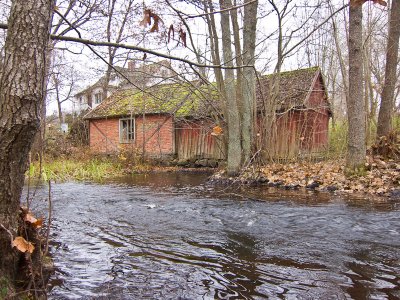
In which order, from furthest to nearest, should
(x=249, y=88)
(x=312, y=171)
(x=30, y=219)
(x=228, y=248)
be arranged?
(x=249, y=88) → (x=312, y=171) → (x=228, y=248) → (x=30, y=219)

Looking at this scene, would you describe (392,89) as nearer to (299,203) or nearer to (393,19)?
(393,19)

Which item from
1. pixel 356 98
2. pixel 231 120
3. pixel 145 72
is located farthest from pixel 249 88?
pixel 145 72

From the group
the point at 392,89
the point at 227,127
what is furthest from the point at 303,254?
the point at 392,89

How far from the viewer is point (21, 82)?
227cm

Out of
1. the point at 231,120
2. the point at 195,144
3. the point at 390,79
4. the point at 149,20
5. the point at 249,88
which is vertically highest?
the point at 390,79

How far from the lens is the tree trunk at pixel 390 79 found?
10.9 meters

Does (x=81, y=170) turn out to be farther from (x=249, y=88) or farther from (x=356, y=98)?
(x=356, y=98)

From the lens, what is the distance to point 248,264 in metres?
3.93

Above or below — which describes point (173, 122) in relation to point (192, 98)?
below

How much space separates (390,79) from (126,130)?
1406 centimetres

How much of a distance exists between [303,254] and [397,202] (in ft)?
12.8

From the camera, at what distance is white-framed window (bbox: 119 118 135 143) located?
20.0 metres

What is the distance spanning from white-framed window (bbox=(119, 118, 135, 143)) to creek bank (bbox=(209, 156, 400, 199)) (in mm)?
9628

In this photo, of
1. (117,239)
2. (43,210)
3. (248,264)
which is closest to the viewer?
(248,264)
